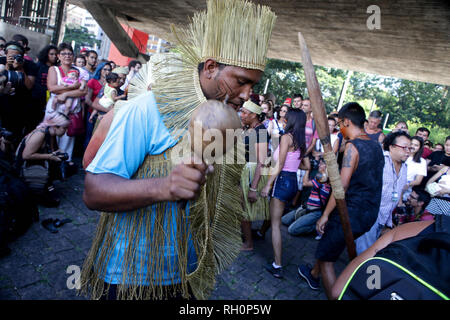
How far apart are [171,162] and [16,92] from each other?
4.76m

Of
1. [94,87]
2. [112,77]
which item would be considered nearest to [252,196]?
[112,77]

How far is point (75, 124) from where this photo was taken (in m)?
5.79

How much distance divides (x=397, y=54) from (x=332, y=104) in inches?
1014

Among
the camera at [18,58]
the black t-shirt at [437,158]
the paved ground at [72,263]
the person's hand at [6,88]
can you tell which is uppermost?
the camera at [18,58]

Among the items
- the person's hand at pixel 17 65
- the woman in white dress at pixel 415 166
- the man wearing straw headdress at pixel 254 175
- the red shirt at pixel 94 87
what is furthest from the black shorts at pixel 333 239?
the red shirt at pixel 94 87

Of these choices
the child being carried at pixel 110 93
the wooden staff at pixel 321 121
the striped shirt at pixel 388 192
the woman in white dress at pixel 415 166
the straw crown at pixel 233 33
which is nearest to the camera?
the straw crown at pixel 233 33

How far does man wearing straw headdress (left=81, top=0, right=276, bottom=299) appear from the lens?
121cm

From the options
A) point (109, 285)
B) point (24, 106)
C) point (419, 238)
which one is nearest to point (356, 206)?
point (419, 238)

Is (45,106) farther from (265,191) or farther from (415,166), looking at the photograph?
(415,166)

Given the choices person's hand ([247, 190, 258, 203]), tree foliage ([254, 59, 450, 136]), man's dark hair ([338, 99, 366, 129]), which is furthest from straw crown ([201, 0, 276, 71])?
tree foliage ([254, 59, 450, 136])

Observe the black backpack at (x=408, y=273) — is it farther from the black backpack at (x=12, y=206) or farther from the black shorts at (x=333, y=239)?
the black backpack at (x=12, y=206)

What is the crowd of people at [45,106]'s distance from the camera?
4316 millimetres

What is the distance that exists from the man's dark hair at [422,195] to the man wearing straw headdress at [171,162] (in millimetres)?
5365

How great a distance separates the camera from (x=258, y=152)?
397 cm
